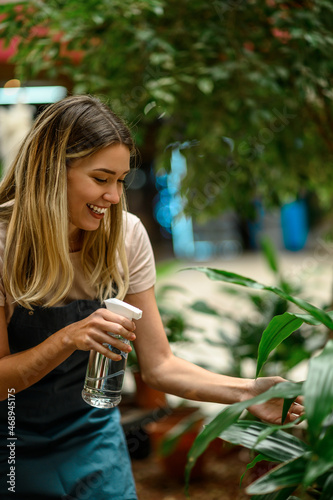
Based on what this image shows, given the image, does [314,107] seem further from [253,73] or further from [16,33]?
[16,33]

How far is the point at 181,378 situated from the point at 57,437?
309 mm

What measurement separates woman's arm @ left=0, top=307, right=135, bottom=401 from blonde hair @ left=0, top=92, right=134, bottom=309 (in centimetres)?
11

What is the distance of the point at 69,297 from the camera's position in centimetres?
135

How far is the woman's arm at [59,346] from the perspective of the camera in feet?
3.30

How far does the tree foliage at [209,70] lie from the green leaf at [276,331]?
934mm

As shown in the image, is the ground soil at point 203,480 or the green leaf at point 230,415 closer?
the green leaf at point 230,415

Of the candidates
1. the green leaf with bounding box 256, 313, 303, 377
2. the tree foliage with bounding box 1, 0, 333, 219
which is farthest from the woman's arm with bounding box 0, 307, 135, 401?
the tree foliage with bounding box 1, 0, 333, 219

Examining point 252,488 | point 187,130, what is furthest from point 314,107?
point 252,488

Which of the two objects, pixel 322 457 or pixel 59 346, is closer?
pixel 322 457

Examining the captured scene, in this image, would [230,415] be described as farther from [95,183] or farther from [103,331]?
[95,183]

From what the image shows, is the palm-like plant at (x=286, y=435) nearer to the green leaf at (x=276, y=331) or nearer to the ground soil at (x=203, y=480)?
the green leaf at (x=276, y=331)

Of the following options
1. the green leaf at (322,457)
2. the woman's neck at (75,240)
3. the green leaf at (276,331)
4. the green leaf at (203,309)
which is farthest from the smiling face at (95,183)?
the green leaf at (203,309)

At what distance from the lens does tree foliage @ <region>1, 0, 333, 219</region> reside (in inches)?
72.2

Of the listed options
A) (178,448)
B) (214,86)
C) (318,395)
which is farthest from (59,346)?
(178,448)
